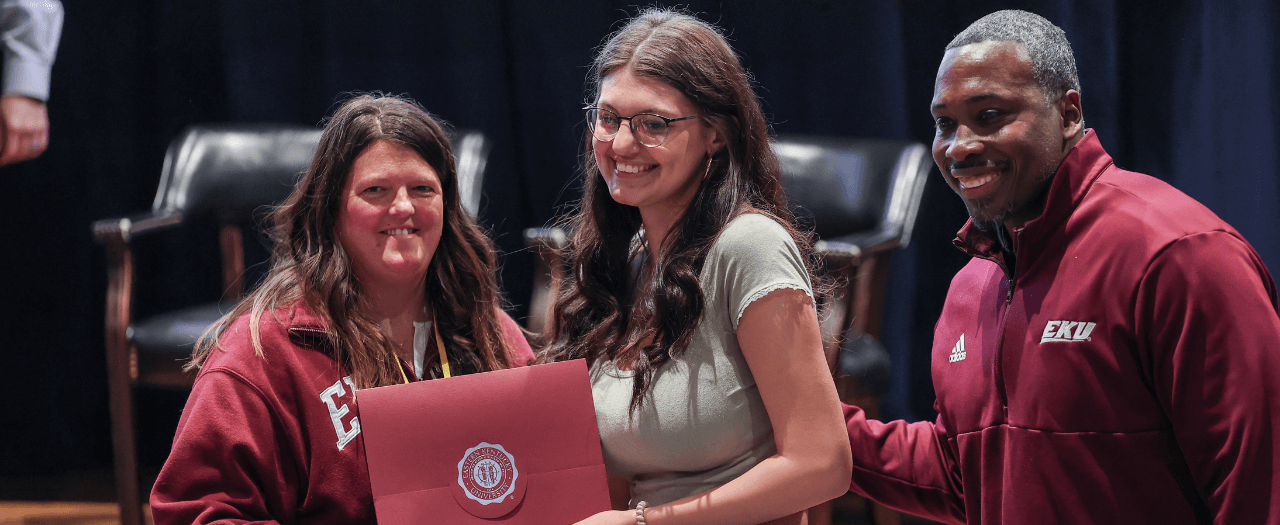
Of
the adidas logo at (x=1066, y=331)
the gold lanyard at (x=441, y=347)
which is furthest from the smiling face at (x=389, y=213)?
the adidas logo at (x=1066, y=331)

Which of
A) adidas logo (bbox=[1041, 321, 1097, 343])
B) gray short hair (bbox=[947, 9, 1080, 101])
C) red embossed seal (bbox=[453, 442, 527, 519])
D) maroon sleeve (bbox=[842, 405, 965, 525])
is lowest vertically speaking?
maroon sleeve (bbox=[842, 405, 965, 525])

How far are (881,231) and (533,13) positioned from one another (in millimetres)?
1309

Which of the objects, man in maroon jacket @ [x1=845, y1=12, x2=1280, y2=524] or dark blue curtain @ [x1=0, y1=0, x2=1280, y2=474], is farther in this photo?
dark blue curtain @ [x1=0, y1=0, x2=1280, y2=474]

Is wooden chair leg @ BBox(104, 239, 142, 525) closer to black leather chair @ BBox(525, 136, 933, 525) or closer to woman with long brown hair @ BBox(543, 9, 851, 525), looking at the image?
black leather chair @ BBox(525, 136, 933, 525)

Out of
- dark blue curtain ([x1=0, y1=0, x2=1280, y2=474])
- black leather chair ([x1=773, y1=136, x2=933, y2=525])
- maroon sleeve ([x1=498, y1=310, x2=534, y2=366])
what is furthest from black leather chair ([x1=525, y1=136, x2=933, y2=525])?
maroon sleeve ([x1=498, y1=310, x2=534, y2=366])

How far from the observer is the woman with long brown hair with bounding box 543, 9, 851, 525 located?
1487 mm

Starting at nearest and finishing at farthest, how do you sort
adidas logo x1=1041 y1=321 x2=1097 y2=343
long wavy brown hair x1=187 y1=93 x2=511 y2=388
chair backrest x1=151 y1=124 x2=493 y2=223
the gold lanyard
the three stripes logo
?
adidas logo x1=1041 y1=321 x2=1097 y2=343 < the three stripes logo < long wavy brown hair x1=187 y1=93 x2=511 y2=388 < the gold lanyard < chair backrest x1=151 y1=124 x2=493 y2=223

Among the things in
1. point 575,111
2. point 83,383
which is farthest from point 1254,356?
point 83,383

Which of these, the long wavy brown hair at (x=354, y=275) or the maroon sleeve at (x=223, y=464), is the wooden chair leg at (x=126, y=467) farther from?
the maroon sleeve at (x=223, y=464)

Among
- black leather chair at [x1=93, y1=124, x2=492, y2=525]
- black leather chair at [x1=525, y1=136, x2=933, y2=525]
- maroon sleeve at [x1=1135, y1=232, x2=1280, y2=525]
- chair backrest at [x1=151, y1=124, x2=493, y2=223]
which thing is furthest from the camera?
chair backrest at [x1=151, y1=124, x2=493, y2=223]

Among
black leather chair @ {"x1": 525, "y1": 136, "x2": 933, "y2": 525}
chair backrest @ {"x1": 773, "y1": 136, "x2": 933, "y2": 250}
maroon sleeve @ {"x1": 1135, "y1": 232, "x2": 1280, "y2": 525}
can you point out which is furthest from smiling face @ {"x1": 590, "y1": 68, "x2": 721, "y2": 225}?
chair backrest @ {"x1": 773, "y1": 136, "x2": 933, "y2": 250}

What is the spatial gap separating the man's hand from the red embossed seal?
0.84m

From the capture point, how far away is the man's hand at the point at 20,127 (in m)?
1.68

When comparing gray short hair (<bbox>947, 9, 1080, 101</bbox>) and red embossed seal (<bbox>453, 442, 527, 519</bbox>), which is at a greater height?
gray short hair (<bbox>947, 9, 1080, 101</bbox>)
